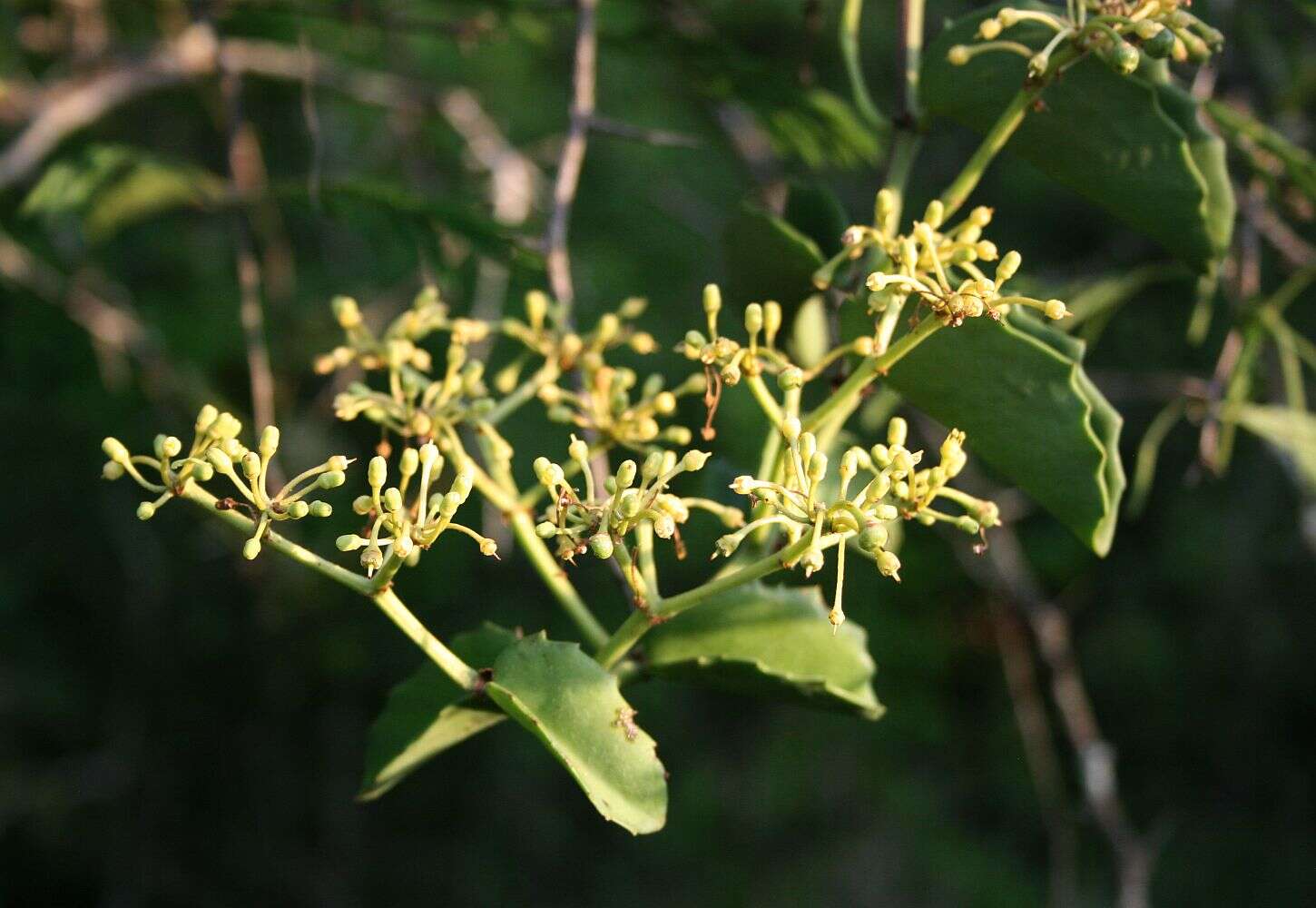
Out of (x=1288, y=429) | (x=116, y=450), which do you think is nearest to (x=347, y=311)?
(x=116, y=450)

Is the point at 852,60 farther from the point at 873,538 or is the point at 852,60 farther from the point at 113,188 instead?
the point at 113,188

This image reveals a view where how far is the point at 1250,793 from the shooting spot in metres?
5.21

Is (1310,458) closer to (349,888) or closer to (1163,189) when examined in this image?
(1163,189)

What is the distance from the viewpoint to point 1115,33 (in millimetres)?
1070

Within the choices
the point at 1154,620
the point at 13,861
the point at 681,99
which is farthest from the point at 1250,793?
the point at 13,861

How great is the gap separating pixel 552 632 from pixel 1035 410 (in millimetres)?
3007

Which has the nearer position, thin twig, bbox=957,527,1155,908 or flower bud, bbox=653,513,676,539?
flower bud, bbox=653,513,676,539

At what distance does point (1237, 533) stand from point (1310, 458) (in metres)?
3.61

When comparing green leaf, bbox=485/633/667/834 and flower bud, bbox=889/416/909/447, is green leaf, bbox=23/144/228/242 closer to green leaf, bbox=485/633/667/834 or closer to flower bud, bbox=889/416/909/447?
green leaf, bbox=485/633/667/834

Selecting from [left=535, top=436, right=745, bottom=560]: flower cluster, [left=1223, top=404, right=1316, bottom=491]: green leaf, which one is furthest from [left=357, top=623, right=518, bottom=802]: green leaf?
[left=1223, top=404, right=1316, bottom=491]: green leaf

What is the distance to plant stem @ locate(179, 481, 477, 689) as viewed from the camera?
98cm

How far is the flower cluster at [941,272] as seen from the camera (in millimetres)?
1014

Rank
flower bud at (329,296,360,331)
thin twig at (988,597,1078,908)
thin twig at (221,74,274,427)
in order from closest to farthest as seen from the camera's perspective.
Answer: flower bud at (329,296,360,331)
thin twig at (221,74,274,427)
thin twig at (988,597,1078,908)

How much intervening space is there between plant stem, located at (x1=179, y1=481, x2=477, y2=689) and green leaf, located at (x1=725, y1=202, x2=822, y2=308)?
500mm
